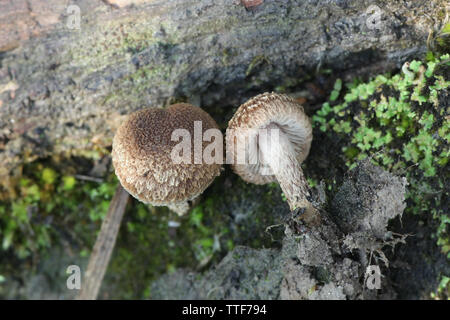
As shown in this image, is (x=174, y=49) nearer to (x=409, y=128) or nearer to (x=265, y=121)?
(x=265, y=121)

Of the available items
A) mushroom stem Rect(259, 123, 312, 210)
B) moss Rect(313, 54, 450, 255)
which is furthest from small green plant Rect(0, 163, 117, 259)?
moss Rect(313, 54, 450, 255)

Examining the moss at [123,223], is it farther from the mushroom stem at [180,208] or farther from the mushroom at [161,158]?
the mushroom at [161,158]

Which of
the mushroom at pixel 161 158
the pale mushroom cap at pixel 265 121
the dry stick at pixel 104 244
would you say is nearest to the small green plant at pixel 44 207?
the dry stick at pixel 104 244

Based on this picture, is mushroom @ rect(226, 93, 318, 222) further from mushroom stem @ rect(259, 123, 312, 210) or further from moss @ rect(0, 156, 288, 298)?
moss @ rect(0, 156, 288, 298)

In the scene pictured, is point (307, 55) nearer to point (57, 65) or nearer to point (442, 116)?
point (442, 116)

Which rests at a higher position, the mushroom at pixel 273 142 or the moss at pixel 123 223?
the mushroom at pixel 273 142

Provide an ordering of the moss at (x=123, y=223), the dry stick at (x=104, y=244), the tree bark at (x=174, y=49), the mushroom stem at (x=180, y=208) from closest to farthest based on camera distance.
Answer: the tree bark at (x=174, y=49) < the mushroom stem at (x=180, y=208) < the moss at (x=123, y=223) < the dry stick at (x=104, y=244)
